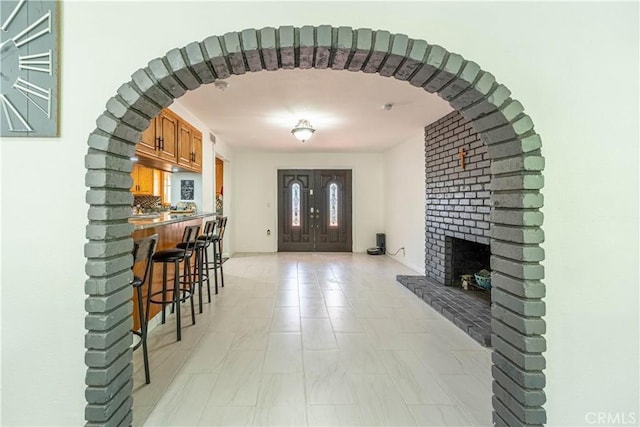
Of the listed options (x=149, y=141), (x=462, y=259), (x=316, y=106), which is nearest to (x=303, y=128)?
(x=316, y=106)

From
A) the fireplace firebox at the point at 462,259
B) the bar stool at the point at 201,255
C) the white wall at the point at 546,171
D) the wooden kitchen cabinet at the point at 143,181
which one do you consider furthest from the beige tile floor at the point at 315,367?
the wooden kitchen cabinet at the point at 143,181

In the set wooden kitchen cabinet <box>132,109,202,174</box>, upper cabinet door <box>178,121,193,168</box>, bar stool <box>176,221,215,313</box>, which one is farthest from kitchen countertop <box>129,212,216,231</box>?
upper cabinet door <box>178,121,193,168</box>

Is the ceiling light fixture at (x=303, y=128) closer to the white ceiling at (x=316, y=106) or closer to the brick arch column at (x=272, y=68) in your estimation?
the white ceiling at (x=316, y=106)

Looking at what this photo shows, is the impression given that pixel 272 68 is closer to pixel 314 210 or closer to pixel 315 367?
pixel 315 367

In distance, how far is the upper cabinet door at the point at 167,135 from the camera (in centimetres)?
327

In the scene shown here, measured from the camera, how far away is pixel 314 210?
728 centimetres

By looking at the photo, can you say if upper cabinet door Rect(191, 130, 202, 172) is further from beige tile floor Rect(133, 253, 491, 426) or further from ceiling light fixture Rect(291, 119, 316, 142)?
beige tile floor Rect(133, 253, 491, 426)

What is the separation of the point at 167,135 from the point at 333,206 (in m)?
4.43

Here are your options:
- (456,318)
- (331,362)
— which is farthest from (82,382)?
(456,318)

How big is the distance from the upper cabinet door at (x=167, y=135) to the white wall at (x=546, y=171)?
198 centimetres

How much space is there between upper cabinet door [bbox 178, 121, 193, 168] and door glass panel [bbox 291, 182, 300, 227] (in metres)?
3.34

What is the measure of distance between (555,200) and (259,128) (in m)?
4.13

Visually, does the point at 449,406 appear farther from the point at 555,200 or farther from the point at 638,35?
the point at 638,35

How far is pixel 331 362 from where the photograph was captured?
2283 mm
